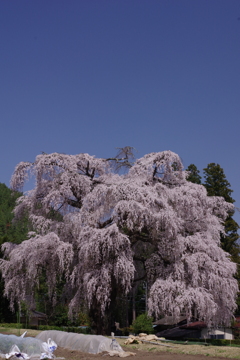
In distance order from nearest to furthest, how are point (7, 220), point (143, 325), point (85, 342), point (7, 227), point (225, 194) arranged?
1. point (85, 342)
2. point (143, 325)
3. point (225, 194)
4. point (7, 227)
5. point (7, 220)

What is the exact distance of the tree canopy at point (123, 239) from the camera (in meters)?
22.5

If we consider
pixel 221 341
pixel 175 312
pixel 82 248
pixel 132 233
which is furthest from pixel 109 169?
pixel 221 341

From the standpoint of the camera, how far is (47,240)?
2369 cm

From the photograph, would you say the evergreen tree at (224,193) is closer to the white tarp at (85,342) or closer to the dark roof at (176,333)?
the dark roof at (176,333)

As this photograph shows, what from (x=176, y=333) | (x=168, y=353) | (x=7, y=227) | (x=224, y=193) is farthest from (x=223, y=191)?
(x=7, y=227)

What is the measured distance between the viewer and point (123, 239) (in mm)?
22656

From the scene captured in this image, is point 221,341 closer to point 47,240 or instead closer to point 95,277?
point 95,277

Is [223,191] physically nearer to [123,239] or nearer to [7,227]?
[123,239]

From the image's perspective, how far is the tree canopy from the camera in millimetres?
22547

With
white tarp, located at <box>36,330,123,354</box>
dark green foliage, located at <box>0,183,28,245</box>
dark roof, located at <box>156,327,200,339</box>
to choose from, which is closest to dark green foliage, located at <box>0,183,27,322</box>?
dark green foliage, located at <box>0,183,28,245</box>

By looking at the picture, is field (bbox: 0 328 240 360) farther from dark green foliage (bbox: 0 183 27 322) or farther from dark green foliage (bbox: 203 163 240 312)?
dark green foliage (bbox: 203 163 240 312)

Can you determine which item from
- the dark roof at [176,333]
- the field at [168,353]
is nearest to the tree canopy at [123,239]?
the field at [168,353]

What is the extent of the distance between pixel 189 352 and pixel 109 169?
15.0 m

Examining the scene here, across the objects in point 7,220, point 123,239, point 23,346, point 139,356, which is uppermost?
point 7,220
